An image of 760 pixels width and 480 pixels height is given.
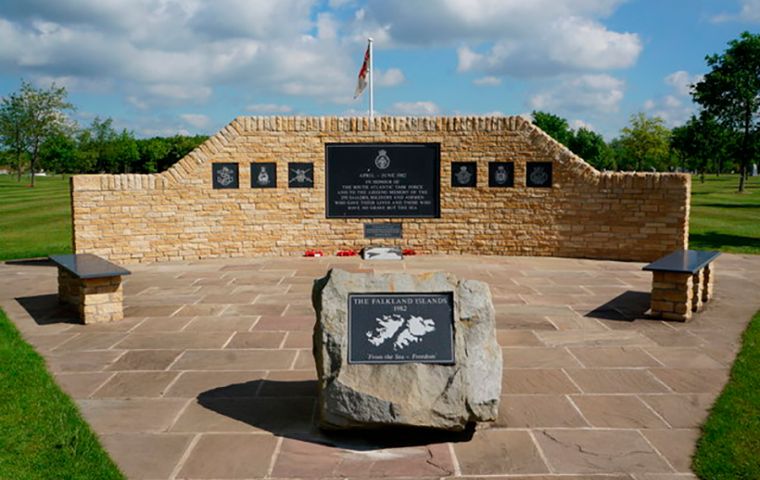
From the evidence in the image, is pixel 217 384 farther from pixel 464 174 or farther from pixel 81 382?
pixel 464 174

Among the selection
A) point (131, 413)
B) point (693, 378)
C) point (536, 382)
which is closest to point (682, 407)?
point (693, 378)

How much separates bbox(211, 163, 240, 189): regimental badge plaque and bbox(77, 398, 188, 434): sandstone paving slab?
829 cm

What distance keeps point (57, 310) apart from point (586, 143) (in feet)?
164

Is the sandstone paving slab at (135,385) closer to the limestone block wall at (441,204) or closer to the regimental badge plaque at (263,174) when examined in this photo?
the limestone block wall at (441,204)

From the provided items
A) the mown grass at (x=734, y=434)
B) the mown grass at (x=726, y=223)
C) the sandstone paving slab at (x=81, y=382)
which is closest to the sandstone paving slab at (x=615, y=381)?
the mown grass at (x=734, y=434)

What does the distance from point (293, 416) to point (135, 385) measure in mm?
1617

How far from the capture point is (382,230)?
13656 millimetres

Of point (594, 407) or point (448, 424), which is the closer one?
point (448, 424)

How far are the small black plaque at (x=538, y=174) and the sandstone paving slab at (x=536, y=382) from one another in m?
7.99

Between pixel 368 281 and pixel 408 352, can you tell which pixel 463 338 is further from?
pixel 368 281

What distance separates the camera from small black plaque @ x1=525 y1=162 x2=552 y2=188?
13664 mm

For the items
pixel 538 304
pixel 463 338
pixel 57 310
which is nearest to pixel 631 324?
pixel 538 304

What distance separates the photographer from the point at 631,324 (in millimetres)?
7949

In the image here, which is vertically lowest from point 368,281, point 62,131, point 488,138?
point 368,281
